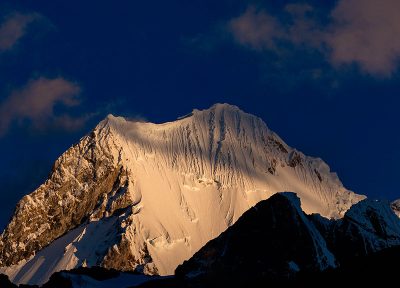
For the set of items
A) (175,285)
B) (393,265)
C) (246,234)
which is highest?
(246,234)

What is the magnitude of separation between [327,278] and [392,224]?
58.5 meters

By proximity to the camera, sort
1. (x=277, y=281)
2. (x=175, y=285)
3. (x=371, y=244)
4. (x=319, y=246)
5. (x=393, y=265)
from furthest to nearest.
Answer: (x=371, y=244) < (x=319, y=246) < (x=175, y=285) < (x=277, y=281) < (x=393, y=265)

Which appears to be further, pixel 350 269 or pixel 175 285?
pixel 175 285

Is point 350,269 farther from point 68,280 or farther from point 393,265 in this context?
point 68,280

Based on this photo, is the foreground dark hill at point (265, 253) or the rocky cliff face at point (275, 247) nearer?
the foreground dark hill at point (265, 253)

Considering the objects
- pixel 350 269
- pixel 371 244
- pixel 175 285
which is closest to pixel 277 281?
pixel 350 269

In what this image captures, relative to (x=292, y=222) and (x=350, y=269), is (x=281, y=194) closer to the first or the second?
(x=292, y=222)

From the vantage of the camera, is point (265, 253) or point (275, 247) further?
point (275, 247)

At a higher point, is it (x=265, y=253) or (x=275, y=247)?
(x=275, y=247)

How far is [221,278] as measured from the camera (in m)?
124

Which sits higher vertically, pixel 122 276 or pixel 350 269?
pixel 122 276

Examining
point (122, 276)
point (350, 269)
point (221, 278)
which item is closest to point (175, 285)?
point (221, 278)

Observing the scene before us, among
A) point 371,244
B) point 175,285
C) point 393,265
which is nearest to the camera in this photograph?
point 393,265

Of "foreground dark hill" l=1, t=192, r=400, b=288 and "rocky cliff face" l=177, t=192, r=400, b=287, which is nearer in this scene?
"foreground dark hill" l=1, t=192, r=400, b=288
